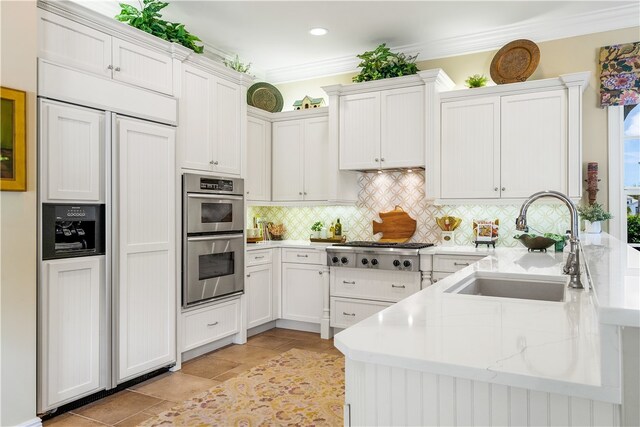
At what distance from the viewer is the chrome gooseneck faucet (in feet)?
6.27

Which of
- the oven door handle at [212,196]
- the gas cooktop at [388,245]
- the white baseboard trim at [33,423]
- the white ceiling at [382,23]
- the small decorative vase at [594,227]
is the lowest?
the white baseboard trim at [33,423]

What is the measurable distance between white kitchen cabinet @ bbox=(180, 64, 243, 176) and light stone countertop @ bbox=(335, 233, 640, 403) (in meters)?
2.61

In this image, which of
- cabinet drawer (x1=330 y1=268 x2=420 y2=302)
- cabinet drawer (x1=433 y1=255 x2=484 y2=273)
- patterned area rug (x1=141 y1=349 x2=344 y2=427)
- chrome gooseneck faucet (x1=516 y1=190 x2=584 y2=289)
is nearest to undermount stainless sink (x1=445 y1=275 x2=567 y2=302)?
chrome gooseneck faucet (x1=516 y1=190 x2=584 y2=289)

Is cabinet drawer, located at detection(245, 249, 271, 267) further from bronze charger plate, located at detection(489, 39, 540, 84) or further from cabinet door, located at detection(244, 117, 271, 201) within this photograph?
bronze charger plate, located at detection(489, 39, 540, 84)

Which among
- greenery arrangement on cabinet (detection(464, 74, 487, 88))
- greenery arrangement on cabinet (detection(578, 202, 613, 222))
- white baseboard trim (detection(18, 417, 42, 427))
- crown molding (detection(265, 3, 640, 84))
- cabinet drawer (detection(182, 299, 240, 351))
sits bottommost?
white baseboard trim (detection(18, 417, 42, 427))

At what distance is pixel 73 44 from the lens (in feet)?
9.41

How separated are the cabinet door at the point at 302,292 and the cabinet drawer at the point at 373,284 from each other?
0.72ft

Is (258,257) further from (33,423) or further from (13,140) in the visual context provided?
(13,140)

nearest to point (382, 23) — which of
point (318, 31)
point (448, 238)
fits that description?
point (318, 31)

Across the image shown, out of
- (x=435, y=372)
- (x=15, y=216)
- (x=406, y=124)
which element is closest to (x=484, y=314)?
(x=435, y=372)

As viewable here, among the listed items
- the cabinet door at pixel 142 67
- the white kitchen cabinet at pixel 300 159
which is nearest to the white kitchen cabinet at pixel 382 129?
the white kitchen cabinet at pixel 300 159

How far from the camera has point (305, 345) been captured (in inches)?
172

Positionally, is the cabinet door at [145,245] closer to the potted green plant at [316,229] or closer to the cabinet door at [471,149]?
the potted green plant at [316,229]

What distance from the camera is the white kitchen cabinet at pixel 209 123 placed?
3.73 metres
